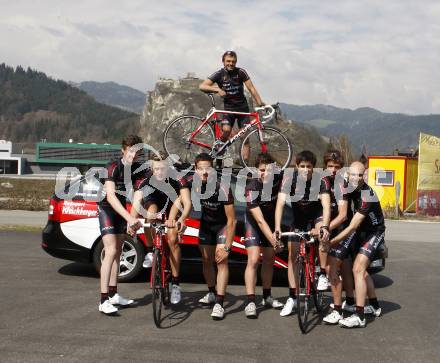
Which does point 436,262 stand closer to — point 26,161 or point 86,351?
point 86,351

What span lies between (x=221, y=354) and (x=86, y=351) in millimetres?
Answer: 1175

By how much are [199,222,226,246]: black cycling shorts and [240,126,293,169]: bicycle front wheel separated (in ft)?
12.6

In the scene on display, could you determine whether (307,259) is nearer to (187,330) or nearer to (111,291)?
(187,330)

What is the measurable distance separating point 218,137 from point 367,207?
5.06 meters

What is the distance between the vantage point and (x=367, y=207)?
6.77 meters

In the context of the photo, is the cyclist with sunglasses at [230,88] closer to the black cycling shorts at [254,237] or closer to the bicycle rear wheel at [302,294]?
the black cycling shorts at [254,237]

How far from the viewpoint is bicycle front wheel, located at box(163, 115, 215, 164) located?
1166cm

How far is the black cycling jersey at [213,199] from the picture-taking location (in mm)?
7164

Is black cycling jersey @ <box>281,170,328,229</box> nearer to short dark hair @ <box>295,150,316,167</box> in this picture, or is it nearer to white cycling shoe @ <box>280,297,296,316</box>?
short dark hair @ <box>295,150,316,167</box>

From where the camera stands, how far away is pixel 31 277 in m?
9.20

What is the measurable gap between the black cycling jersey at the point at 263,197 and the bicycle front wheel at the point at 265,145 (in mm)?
3786

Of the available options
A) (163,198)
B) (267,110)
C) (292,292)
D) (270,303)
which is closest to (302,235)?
(292,292)

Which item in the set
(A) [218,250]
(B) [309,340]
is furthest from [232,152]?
(B) [309,340]

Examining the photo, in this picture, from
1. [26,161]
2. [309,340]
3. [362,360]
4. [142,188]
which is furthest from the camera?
[26,161]
